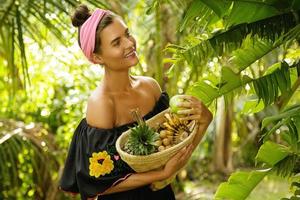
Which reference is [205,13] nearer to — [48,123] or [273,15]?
[273,15]

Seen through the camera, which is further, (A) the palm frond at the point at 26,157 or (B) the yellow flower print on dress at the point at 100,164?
(A) the palm frond at the point at 26,157

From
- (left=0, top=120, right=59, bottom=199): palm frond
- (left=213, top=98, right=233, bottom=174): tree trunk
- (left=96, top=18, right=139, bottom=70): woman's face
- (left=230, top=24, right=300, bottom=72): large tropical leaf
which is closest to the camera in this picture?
(left=96, top=18, right=139, bottom=70): woman's face

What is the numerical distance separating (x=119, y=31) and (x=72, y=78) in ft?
9.19

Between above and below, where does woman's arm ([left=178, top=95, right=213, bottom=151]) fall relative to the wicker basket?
above

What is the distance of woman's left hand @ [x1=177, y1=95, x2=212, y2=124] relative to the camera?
6.31ft

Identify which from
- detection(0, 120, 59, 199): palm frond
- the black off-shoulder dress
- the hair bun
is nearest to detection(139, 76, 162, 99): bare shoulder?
the black off-shoulder dress

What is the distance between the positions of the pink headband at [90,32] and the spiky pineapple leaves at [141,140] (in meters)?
0.29

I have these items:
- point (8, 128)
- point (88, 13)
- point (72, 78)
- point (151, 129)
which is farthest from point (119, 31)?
point (72, 78)

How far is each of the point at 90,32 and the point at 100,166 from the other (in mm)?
417

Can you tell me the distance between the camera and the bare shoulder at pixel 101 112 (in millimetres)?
1980

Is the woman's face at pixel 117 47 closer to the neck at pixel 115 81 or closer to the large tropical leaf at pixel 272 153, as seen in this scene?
the neck at pixel 115 81

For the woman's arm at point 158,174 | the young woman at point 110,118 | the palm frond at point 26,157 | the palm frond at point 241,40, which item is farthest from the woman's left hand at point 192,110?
the palm frond at point 26,157

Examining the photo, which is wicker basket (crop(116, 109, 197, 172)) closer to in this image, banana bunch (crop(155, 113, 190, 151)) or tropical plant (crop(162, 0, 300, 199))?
banana bunch (crop(155, 113, 190, 151))

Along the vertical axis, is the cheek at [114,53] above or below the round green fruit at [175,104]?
above
